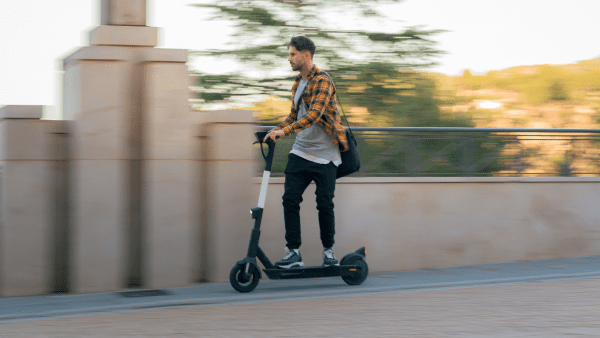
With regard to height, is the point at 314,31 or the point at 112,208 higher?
the point at 314,31

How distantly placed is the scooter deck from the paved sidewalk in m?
0.14

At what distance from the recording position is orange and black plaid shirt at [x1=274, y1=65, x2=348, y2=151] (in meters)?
5.34

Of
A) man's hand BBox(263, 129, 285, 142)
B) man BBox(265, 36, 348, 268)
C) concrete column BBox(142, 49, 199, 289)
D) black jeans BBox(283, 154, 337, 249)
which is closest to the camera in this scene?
man's hand BBox(263, 129, 285, 142)

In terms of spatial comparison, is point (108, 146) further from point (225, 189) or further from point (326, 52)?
point (326, 52)

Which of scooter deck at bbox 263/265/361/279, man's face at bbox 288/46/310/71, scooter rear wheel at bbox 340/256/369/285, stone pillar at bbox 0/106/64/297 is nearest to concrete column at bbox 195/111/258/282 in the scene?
→ scooter deck at bbox 263/265/361/279

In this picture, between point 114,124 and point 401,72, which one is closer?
point 114,124

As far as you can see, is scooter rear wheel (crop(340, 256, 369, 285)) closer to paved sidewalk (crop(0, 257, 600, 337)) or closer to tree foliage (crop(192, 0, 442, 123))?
paved sidewalk (crop(0, 257, 600, 337))

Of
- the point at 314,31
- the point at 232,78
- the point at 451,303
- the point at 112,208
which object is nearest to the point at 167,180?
the point at 112,208

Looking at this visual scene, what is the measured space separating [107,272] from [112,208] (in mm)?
530

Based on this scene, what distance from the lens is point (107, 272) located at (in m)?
5.64

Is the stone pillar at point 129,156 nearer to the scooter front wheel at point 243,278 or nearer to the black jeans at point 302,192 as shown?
the scooter front wheel at point 243,278

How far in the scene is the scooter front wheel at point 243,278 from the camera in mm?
5395

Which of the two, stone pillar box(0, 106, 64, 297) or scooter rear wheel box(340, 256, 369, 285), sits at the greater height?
stone pillar box(0, 106, 64, 297)

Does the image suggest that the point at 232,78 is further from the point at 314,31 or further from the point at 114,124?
the point at 114,124
